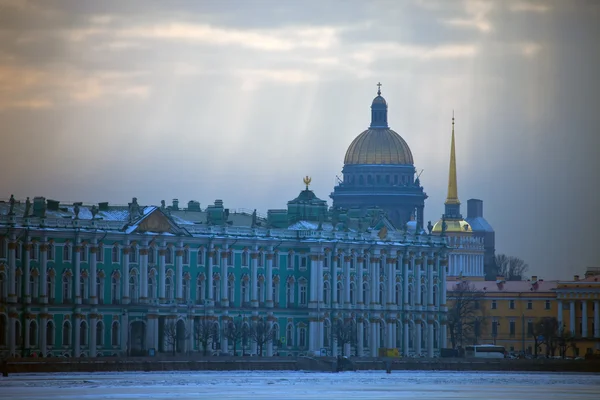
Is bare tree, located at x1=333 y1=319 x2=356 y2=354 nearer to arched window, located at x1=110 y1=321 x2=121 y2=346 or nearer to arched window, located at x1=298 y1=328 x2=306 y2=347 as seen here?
arched window, located at x1=298 y1=328 x2=306 y2=347

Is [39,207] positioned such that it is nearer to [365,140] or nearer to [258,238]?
[258,238]

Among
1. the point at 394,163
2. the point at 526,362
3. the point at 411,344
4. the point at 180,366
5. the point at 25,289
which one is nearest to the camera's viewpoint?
the point at 180,366

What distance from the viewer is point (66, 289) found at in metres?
130

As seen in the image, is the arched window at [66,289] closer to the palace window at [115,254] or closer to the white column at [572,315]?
the palace window at [115,254]

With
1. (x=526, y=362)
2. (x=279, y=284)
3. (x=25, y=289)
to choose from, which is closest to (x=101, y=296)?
(x=25, y=289)

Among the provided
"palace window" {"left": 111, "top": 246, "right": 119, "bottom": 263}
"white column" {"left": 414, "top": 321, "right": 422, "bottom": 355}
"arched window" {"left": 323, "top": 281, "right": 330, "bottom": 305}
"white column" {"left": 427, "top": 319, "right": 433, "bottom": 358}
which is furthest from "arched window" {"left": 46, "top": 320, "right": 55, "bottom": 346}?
"white column" {"left": 427, "top": 319, "right": 433, "bottom": 358}

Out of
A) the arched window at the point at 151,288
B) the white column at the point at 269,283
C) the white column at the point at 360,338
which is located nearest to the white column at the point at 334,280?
the white column at the point at 360,338

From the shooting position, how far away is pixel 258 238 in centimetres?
14075

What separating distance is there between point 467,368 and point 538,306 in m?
42.5

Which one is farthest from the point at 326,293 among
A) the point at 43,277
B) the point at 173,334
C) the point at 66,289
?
the point at 43,277

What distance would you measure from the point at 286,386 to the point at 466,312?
220 feet

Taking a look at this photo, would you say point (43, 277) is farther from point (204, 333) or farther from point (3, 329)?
point (204, 333)

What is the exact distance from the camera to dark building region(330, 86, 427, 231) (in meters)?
187

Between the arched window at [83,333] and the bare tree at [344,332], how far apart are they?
18.6 m
